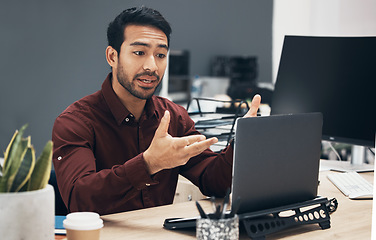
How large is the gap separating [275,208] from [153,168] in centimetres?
34

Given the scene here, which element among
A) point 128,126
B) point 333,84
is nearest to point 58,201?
point 128,126

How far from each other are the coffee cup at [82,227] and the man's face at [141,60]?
0.79 metres

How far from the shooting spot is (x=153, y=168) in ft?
4.44

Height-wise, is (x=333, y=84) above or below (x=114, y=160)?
above

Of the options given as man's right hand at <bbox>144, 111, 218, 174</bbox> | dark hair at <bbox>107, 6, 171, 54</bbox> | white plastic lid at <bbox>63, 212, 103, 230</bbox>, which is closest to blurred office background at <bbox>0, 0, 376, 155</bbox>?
dark hair at <bbox>107, 6, 171, 54</bbox>

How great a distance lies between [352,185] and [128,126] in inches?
32.4

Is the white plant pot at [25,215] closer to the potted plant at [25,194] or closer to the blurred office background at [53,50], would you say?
the potted plant at [25,194]

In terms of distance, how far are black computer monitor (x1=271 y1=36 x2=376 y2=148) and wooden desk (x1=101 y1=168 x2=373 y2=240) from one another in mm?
505

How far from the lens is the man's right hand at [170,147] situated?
131cm

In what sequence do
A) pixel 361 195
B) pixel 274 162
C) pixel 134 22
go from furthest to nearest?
pixel 134 22, pixel 361 195, pixel 274 162

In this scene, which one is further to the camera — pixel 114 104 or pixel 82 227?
pixel 114 104

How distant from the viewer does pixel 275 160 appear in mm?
1260

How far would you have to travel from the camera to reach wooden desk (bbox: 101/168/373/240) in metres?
1.25

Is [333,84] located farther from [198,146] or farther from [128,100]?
[198,146]
